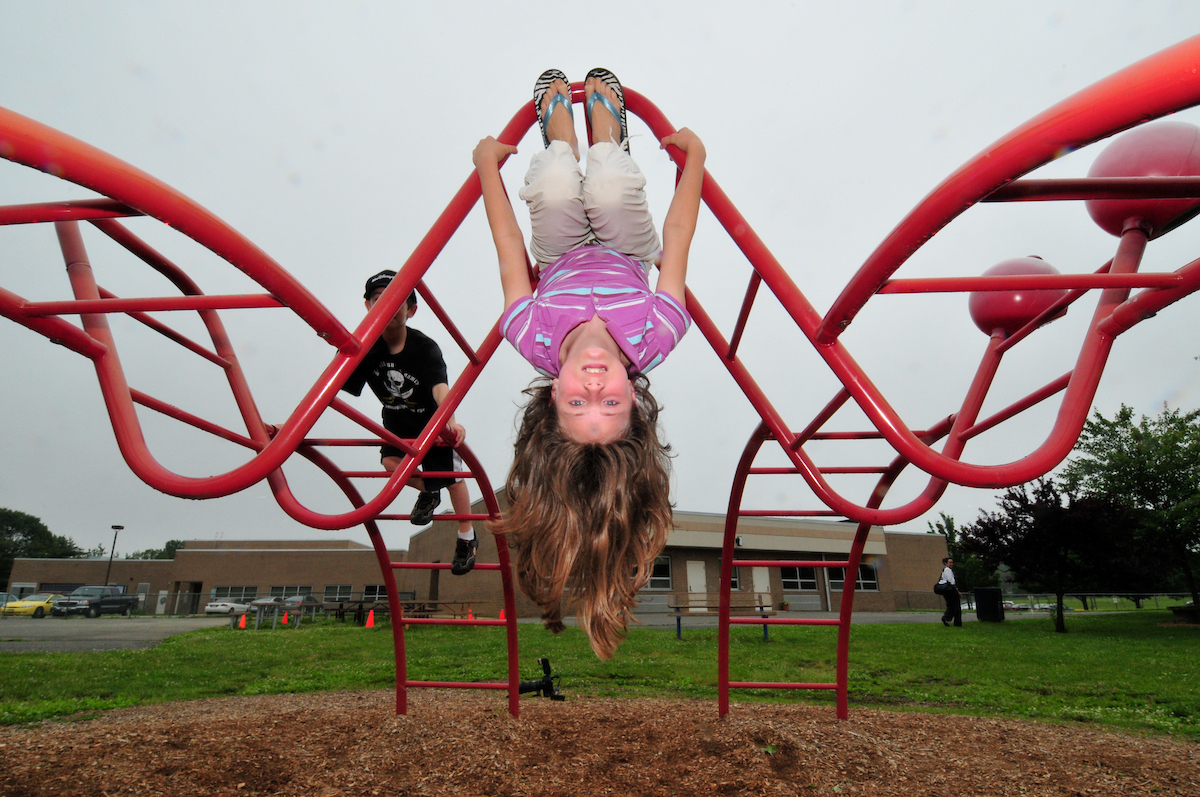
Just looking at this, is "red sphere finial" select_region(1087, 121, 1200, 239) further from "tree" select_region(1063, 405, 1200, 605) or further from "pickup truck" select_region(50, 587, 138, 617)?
"pickup truck" select_region(50, 587, 138, 617)

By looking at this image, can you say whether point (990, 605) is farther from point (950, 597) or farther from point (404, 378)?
point (404, 378)

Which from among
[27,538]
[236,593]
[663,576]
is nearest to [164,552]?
Answer: [27,538]

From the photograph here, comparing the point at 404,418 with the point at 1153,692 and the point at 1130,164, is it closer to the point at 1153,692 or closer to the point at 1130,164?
the point at 1130,164

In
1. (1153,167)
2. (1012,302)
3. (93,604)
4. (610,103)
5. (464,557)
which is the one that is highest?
(610,103)

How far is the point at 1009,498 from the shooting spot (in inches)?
607

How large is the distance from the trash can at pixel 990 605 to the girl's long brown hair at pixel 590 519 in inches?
629

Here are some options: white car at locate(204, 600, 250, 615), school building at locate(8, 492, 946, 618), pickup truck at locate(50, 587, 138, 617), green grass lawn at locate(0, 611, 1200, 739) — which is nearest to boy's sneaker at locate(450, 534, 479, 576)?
green grass lawn at locate(0, 611, 1200, 739)

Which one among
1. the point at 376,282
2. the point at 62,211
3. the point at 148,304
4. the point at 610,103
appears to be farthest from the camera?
the point at 376,282

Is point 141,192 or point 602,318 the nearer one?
point 141,192

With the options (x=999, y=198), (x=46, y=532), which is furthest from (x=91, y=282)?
(x=46, y=532)

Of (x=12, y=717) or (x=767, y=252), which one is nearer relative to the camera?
(x=767, y=252)

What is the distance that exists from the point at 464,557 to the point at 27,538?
9115cm

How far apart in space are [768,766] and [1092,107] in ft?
11.8

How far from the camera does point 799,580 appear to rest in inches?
966
